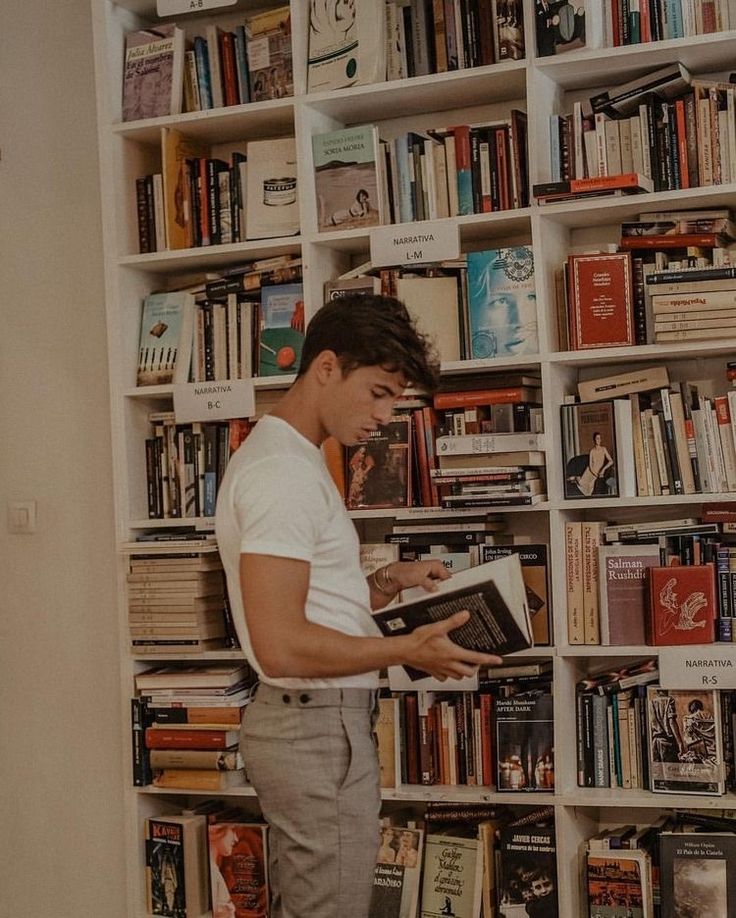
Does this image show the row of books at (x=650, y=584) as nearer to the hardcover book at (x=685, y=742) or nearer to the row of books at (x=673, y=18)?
the hardcover book at (x=685, y=742)

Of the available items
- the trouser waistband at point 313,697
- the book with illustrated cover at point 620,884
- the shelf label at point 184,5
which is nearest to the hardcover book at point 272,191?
the shelf label at point 184,5

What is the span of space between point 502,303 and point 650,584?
2.52 ft

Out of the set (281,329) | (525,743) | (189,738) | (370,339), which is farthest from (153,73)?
(525,743)

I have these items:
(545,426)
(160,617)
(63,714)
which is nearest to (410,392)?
(545,426)

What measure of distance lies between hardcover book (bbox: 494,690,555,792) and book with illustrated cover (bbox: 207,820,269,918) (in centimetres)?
67

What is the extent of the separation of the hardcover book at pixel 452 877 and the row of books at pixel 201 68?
1.98 meters

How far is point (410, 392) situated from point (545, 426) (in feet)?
1.23

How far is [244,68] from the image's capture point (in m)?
3.28

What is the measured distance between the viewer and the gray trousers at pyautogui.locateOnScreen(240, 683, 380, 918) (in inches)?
76.5

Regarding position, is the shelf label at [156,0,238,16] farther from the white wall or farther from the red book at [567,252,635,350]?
the red book at [567,252,635,350]

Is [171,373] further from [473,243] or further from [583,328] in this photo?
[583,328]

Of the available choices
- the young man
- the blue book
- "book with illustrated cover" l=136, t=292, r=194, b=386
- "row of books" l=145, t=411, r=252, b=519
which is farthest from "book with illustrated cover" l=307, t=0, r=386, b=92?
the young man

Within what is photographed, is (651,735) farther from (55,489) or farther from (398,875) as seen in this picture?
(55,489)

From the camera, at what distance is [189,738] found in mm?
3164
